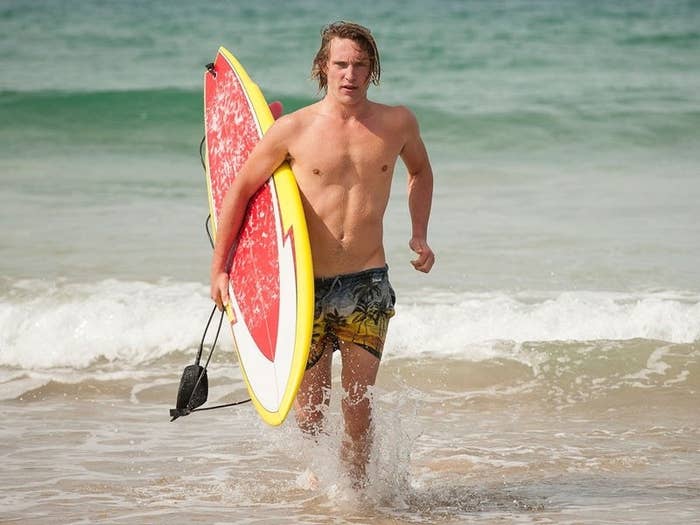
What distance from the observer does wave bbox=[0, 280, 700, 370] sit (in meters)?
7.09

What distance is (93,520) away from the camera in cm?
432

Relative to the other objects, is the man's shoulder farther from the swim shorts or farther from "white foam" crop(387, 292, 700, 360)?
"white foam" crop(387, 292, 700, 360)

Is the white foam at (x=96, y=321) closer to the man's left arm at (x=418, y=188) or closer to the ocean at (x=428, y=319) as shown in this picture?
the ocean at (x=428, y=319)

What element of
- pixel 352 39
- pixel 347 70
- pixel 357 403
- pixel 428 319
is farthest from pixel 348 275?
pixel 428 319

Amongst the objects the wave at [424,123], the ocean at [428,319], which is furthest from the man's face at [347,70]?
the wave at [424,123]

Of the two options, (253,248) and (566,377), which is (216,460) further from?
(566,377)

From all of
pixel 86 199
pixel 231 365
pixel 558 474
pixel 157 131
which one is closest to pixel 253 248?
pixel 558 474

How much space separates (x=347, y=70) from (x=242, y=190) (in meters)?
0.60

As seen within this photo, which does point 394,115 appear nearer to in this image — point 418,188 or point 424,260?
point 418,188

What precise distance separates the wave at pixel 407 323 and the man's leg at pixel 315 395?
→ 2.60 m

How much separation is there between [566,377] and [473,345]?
2.37 feet

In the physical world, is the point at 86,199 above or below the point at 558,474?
above

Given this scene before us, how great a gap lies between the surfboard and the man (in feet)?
0.27

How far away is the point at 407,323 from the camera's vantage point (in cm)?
740
